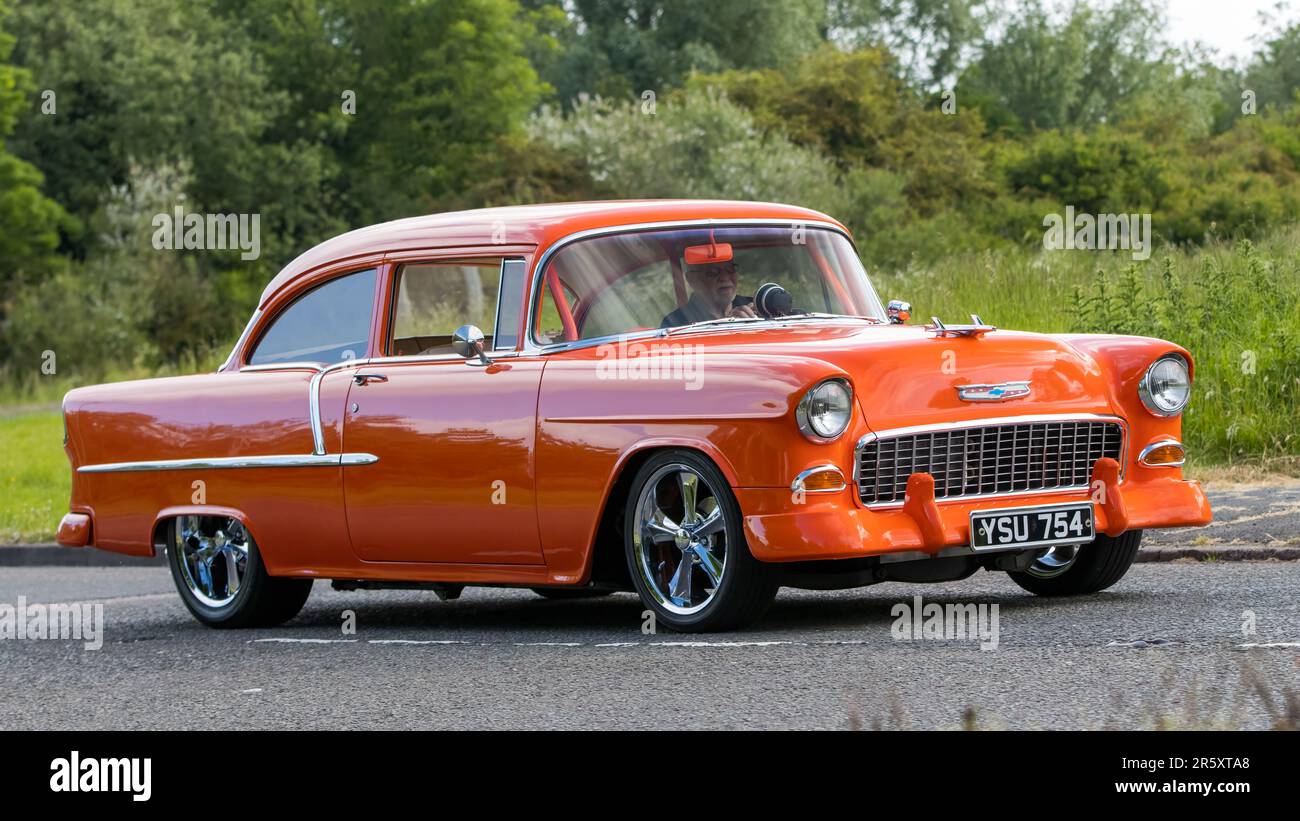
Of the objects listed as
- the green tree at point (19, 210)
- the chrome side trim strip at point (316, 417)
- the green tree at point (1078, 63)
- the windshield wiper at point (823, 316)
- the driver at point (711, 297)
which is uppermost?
the green tree at point (1078, 63)

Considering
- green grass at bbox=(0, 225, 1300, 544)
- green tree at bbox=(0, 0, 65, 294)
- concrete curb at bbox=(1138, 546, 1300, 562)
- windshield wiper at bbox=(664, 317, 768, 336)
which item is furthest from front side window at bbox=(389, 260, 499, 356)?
green tree at bbox=(0, 0, 65, 294)

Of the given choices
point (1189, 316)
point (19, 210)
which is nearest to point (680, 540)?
point (1189, 316)

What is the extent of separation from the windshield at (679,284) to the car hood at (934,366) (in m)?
0.28

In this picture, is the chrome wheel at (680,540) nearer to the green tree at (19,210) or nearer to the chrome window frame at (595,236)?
the chrome window frame at (595,236)

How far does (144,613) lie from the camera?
1180 centimetres

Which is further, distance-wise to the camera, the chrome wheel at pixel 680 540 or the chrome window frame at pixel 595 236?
the chrome window frame at pixel 595 236

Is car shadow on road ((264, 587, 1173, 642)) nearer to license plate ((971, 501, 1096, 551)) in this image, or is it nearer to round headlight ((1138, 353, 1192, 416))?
license plate ((971, 501, 1096, 551))

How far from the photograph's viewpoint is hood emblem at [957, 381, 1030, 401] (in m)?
8.21

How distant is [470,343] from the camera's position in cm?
905

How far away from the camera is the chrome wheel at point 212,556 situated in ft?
34.3

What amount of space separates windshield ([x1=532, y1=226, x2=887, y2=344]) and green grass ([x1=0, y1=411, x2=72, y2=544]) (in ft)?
24.0

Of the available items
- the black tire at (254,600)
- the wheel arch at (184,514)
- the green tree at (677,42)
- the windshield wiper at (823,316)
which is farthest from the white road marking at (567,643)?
the green tree at (677,42)

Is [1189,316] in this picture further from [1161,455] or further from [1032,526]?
[1032,526]
